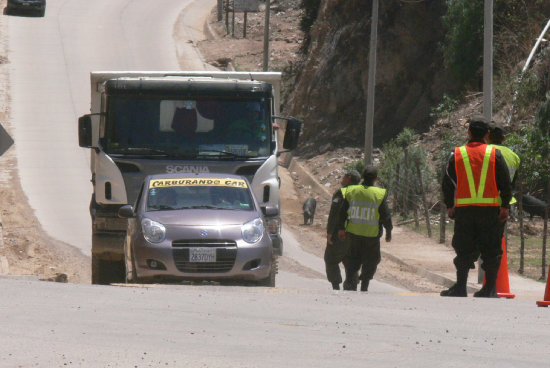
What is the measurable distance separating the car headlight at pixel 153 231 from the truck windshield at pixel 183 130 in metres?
2.18

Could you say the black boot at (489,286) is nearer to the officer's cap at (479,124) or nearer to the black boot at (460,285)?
the black boot at (460,285)

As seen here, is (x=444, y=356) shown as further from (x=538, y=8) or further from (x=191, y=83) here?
(x=538, y=8)

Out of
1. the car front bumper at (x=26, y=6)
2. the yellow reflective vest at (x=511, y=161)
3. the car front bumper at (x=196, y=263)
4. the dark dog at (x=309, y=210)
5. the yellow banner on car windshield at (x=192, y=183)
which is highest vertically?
the car front bumper at (x=26, y=6)

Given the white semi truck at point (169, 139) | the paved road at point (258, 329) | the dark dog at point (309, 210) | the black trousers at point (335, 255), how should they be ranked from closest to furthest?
1. the paved road at point (258, 329)
2. the black trousers at point (335, 255)
3. the white semi truck at point (169, 139)
4. the dark dog at point (309, 210)

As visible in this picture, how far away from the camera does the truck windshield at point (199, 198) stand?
12.7 m

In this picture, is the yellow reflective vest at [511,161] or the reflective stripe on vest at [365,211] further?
the reflective stripe on vest at [365,211]

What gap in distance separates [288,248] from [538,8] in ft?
47.1

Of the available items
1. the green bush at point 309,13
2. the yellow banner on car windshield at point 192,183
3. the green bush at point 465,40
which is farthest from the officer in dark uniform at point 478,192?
the green bush at point 309,13

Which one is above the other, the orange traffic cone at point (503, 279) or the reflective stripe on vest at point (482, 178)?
the reflective stripe on vest at point (482, 178)

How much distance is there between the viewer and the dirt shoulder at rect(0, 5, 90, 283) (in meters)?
17.8

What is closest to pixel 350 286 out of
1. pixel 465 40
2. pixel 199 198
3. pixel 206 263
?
pixel 206 263

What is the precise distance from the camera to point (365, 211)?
11750 millimetres

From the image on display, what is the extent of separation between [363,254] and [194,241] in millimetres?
2017

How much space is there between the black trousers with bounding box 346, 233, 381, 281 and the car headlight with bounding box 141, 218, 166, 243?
7.31ft
